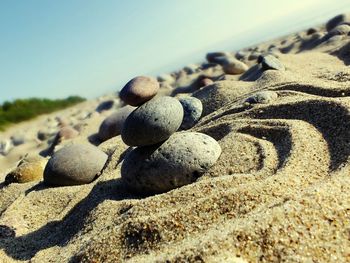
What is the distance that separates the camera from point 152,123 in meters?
3.72

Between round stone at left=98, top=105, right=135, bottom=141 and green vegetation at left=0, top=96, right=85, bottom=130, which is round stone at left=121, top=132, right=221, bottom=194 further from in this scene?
green vegetation at left=0, top=96, right=85, bottom=130

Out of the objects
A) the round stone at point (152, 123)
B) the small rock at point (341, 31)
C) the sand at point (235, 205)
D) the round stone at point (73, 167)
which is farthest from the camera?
the small rock at point (341, 31)

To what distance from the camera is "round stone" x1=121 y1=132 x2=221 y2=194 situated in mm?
3629

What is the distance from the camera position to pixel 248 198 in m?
2.75

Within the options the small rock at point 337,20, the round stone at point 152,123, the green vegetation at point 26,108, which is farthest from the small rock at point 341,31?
the green vegetation at point 26,108

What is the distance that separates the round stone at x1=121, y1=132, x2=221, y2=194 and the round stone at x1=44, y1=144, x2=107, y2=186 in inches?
48.3

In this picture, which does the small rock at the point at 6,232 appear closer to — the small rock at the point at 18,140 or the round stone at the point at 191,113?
the round stone at the point at 191,113

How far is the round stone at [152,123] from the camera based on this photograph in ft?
12.3

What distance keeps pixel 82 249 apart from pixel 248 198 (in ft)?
3.76

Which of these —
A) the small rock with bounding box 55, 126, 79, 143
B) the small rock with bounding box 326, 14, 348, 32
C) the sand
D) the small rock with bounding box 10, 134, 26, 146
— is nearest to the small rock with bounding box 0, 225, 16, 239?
the sand

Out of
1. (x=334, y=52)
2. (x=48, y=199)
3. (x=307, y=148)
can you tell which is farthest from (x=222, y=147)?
(x=334, y=52)

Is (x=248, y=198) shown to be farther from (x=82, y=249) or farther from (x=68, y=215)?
(x=68, y=215)

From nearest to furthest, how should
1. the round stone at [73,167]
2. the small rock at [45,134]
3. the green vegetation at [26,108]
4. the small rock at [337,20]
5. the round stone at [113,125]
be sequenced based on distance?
the round stone at [73,167], the round stone at [113,125], the small rock at [45,134], the small rock at [337,20], the green vegetation at [26,108]

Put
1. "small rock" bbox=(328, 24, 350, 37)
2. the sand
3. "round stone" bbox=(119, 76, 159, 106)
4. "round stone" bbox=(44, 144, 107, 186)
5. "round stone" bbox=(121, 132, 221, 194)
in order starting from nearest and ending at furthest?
the sand
"round stone" bbox=(121, 132, 221, 194)
"round stone" bbox=(119, 76, 159, 106)
"round stone" bbox=(44, 144, 107, 186)
"small rock" bbox=(328, 24, 350, 37)
